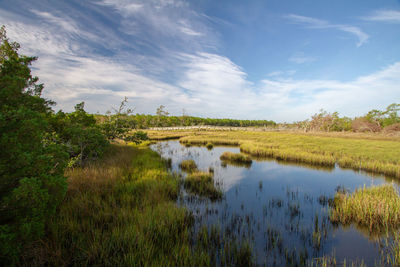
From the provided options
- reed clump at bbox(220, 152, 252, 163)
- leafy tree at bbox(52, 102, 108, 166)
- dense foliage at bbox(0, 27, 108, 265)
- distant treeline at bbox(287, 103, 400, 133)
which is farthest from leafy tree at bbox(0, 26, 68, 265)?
distant treeline at bbox(287, 103, 400, 133)

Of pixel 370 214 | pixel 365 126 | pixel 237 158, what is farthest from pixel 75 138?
pixel 365 126

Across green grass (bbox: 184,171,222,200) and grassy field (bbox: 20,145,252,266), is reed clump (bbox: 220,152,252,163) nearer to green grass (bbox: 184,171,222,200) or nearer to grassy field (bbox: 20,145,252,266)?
green grass (bbox: 184,171,222,200)

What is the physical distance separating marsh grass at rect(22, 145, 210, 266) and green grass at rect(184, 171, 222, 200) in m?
1.93

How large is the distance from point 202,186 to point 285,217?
4.47 meters

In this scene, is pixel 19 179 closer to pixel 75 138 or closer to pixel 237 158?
pixel 75 138

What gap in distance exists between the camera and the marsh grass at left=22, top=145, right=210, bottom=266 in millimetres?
3686

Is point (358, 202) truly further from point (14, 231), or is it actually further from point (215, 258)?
point (14, 231)

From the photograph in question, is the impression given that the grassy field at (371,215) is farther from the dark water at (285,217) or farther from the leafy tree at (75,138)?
the leafy tree at (75,138)

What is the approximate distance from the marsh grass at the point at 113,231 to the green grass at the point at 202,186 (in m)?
1.93

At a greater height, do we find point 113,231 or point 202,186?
point 113,231

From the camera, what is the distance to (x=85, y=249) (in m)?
3.92

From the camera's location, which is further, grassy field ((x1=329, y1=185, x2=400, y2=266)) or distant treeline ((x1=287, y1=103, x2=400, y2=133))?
distant treeline ((x1=287, y1=103, x2=400, y2=133))

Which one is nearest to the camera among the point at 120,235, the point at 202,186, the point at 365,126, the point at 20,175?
the point at 20,175

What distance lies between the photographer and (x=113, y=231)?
4430mm
